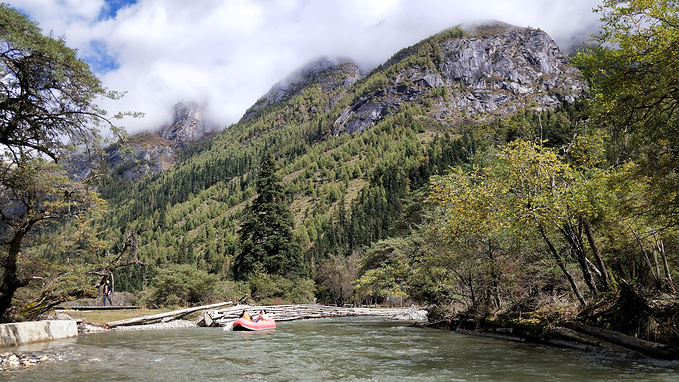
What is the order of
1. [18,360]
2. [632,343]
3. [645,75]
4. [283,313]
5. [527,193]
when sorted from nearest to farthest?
[645,75] → [18,360] → [632,343] → [527,193] → [283,313]

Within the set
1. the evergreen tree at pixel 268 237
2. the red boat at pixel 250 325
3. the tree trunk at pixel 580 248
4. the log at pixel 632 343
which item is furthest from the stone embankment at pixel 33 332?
the evergreen tree at pixel 268 237

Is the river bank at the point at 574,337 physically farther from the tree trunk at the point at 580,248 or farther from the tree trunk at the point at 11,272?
the tree trunk at the point at 11,272

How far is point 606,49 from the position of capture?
1010 cm

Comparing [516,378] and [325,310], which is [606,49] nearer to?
[516,378]

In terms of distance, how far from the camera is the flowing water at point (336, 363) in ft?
30.0

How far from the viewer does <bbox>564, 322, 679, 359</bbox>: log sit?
1014cm

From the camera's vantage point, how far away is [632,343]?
36.5ft

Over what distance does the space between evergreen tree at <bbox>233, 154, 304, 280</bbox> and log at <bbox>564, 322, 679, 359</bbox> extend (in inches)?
1386

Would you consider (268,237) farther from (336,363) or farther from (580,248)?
(580,248)

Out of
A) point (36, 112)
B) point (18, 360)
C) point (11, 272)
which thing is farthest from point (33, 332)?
point (36, 112)

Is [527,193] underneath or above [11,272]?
above

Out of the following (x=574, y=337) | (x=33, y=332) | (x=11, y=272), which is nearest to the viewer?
(x=11, y=272)

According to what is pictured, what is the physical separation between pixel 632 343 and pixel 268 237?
3951cm

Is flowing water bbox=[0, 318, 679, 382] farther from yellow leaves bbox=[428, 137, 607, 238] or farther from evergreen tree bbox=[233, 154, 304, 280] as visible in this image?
evergreen tree bbox=[233, 154, 304, 280]
